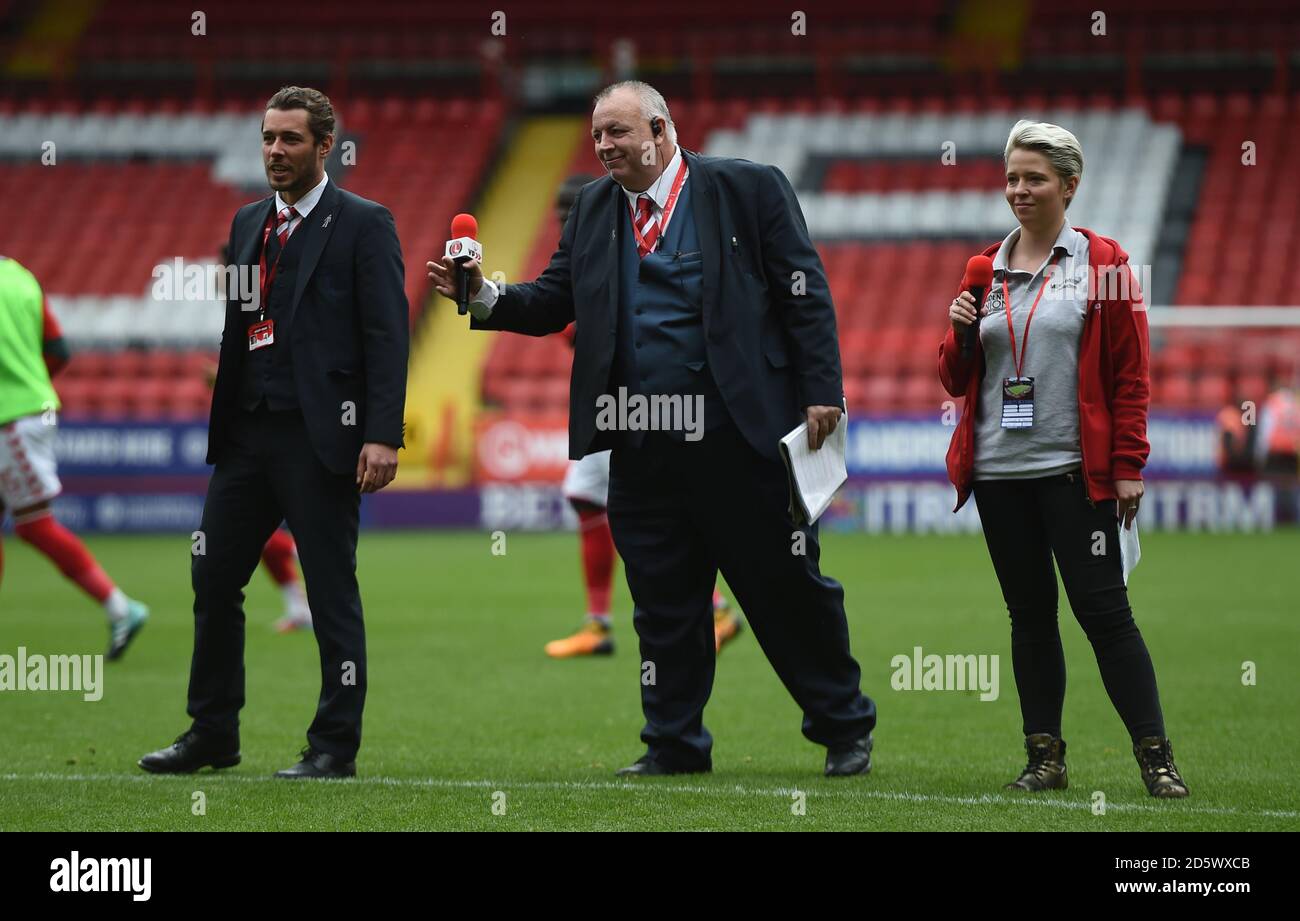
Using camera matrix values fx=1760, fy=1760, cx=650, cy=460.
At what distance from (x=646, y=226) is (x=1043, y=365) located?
1.35m

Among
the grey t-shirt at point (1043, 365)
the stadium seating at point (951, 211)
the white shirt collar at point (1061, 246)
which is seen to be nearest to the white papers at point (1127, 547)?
the grey t-shirt at point (1043, 365)

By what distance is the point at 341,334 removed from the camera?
5.62 metres

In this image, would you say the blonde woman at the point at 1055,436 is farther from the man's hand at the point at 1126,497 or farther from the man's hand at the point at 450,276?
the man's hand at the point at 450,276

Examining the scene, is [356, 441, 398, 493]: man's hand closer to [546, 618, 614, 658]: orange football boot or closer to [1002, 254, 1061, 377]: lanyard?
[1002, 254, 1061, 377]: lanyard

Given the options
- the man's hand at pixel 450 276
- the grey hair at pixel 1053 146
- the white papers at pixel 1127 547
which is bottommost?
the white papers at pixel 1127 547

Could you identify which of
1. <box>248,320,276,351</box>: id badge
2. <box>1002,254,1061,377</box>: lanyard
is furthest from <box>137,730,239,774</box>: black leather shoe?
<box>1002,254,1061,377</box>: lanyard

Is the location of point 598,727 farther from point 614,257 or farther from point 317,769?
point 614,257

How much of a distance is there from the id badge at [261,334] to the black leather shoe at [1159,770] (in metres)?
2.97

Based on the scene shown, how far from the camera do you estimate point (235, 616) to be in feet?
19.1

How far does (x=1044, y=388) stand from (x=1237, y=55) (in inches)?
983

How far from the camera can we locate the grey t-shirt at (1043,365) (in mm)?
5195

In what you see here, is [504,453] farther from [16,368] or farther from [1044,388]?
[1044,388]

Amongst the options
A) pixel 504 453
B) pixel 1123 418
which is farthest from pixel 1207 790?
pixel 504 453

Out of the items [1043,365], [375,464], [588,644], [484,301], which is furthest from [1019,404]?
[588,644]
